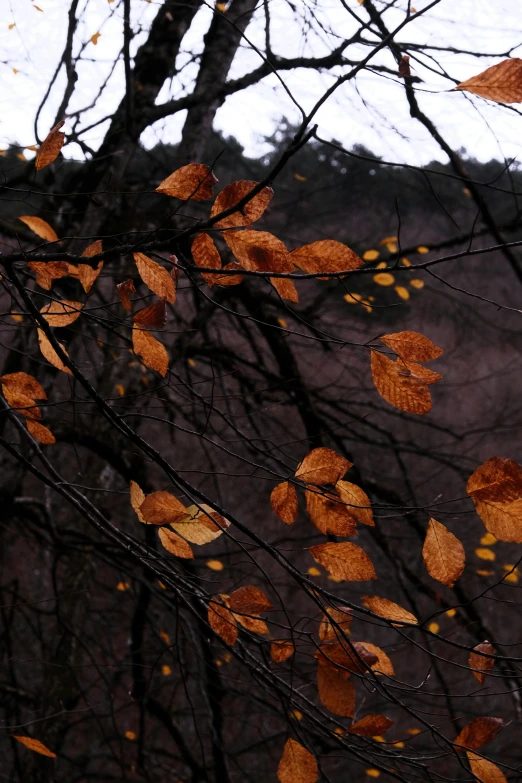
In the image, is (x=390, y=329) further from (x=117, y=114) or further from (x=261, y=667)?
(x=261, y=667)

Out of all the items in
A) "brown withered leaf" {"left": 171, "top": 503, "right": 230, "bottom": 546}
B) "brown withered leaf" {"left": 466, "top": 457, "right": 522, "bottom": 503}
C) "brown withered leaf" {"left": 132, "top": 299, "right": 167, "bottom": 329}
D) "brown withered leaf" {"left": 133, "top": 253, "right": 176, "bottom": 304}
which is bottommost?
"brown withered leaf" {"left": 171, "top": 503, "right": 230, "bottom": 546}

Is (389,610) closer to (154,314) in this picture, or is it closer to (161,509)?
(161,509)

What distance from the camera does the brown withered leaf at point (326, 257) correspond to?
2.41ft

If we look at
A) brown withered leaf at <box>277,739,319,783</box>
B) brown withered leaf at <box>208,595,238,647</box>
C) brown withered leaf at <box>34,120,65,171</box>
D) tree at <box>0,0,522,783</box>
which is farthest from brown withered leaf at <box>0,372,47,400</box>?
brown withered leaf at <box>277,739,319,783</box>

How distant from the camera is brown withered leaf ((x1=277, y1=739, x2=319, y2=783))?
88 cm

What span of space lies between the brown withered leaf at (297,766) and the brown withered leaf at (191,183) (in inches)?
28.9

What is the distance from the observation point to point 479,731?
862 millimetres

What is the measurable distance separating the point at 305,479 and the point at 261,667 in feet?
1.02

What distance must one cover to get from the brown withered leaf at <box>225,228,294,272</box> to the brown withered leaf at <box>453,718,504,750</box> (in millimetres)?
652

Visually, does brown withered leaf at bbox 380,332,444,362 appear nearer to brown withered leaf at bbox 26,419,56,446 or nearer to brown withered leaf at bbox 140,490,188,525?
brown withered leaf at bbox 140,490,188,525

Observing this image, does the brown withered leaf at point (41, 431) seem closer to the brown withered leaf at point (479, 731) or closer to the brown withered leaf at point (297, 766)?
the brown withered leaf at point (297, 766)

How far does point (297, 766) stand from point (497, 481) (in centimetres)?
48

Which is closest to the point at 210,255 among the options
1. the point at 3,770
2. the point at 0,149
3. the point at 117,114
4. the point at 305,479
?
the point at 305,479

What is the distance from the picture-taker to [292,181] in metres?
7.97
